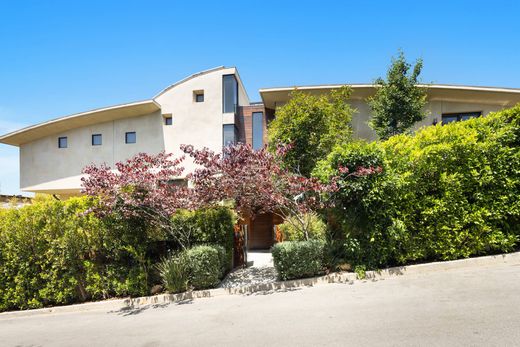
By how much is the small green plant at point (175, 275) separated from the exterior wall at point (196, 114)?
445 inches

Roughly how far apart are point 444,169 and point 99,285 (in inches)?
359

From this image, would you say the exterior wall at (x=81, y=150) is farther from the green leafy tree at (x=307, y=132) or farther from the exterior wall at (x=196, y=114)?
the green leafy tree at (x=307, y=132)

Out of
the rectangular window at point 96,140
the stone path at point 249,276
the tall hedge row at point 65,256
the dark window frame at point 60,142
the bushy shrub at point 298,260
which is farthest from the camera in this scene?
the dark window frame at point 60,142

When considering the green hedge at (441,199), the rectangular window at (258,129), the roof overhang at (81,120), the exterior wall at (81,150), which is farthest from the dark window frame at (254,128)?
the green hedge at (441,199)

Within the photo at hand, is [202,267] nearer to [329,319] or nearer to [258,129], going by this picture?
[329,319]

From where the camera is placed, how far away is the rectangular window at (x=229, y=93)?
18.2 meters

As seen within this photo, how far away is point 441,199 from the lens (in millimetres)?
6930

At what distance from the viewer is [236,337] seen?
173 inches

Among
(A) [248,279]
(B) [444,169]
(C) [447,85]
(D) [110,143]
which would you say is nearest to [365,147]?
(B) [444,169]

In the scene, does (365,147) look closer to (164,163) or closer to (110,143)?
(164,163)

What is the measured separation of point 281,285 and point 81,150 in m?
18.1

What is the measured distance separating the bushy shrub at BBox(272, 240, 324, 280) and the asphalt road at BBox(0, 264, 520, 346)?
553mm

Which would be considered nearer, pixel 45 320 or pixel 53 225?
pixel 45 320

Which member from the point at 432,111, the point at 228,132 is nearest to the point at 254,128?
the point at 228,132
